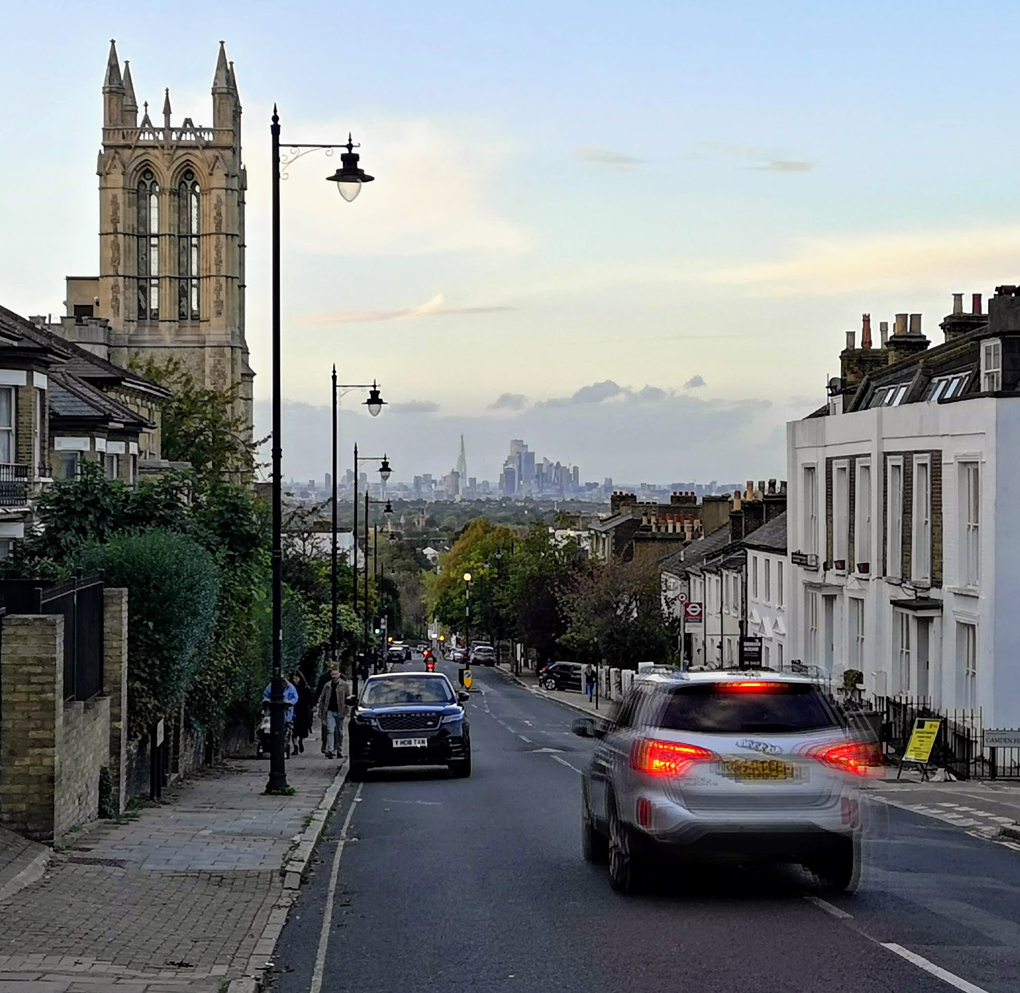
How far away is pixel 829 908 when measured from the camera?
11852mm

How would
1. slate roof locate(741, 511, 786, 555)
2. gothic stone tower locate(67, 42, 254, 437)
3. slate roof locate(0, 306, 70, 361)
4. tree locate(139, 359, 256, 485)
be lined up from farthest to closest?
gothic stone tower locate(67, 42, 254, 437) < tree locate(139, 359, 256, 485) < slate roof locate(741, 511, 786, 555) < slate roof locate(0, 306, 70, 361)

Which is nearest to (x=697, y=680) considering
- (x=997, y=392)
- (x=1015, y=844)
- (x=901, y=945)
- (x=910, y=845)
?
(x=901, y=945)

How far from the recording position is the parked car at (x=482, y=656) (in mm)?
114062

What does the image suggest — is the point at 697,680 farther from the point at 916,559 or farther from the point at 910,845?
the point at 916,559

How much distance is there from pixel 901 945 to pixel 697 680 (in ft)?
8.13

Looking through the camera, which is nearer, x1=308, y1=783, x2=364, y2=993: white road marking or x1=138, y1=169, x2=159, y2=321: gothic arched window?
x1=308, y1=783, x2=364, y2=993: white road marking

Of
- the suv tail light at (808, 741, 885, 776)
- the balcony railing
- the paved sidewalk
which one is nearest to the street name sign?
the paved sidewalk

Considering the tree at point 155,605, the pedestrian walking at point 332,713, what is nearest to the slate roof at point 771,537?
the pedestrian walking at point 332,713

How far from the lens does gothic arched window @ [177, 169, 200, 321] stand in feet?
394

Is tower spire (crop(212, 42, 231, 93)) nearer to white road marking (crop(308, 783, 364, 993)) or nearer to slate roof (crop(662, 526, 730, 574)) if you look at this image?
slate roof (crop(662, 526, 730, 574))

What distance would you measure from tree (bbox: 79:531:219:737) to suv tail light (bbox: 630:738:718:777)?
9.72 m

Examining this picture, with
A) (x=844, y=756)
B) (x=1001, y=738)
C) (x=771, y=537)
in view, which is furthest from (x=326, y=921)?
(x=771, y=537)

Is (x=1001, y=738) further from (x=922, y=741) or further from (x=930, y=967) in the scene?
(x=930, y=967)

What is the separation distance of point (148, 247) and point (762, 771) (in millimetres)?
114554
